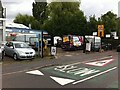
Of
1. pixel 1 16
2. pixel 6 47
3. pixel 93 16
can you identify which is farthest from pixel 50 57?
pixel 93 16

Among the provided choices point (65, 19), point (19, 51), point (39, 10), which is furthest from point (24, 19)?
point (19, 51)

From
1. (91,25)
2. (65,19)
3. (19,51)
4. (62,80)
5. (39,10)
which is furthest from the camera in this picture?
(39,10)

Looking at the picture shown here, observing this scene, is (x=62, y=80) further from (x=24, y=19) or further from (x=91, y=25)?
(x=24, y=19)

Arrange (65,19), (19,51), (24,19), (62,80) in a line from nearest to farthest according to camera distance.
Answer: (62,80), (19,51), (65,19), (24,19)

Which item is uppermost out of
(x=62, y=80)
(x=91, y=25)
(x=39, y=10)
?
(x=39, y=10)

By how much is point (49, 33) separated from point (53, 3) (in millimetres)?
7270

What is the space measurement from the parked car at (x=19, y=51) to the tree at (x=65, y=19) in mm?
23739

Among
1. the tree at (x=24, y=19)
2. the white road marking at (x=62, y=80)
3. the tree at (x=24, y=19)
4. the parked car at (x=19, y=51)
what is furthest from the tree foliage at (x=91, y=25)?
the white road marking at (x=62, y=80)

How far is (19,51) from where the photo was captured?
21906mm

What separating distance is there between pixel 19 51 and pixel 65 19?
28931 millimetres

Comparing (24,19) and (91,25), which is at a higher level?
(24,19)

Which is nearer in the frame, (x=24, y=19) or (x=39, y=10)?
(x=24, y=19)

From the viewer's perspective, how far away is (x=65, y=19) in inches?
1971

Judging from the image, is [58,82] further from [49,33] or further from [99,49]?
[49,33]
